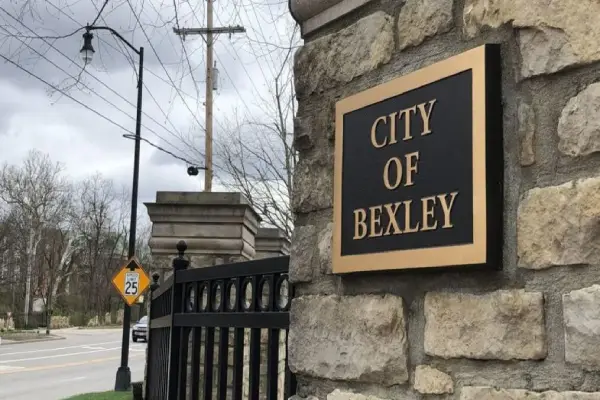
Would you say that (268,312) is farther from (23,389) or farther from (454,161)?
(23,389)

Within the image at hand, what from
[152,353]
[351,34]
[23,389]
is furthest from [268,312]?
[23,389]

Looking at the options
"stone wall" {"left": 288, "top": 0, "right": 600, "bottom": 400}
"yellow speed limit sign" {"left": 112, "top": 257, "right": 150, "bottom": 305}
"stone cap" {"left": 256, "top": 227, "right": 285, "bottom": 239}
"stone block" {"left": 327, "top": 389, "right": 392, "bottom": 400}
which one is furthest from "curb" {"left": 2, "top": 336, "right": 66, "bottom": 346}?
"stone wall" {"left": 288, "top": 0, "right": 600, "bottom": 400}

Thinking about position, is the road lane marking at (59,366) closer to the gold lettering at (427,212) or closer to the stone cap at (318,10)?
the stone cap at (318,10)

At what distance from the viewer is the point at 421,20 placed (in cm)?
206

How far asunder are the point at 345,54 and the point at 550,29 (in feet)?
2.65

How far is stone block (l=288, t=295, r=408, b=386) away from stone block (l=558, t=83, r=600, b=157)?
2.17 ft

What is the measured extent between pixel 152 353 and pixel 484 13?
502cm

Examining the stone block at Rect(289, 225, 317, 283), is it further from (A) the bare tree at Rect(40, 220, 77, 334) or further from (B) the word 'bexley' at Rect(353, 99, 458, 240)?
(A) the bare tree at Rect(40, 220, 77, 334)

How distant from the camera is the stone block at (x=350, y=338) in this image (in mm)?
2018

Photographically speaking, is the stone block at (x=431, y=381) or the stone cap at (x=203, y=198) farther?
the stone cap at (x=203, y=198)

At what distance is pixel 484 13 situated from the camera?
186cm

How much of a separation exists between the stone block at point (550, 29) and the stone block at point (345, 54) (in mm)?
423

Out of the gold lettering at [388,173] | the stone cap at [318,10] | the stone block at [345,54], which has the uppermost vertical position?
the stone cap at [318,10]

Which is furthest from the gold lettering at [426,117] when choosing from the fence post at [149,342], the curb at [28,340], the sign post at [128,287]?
the curb at [28,340]
